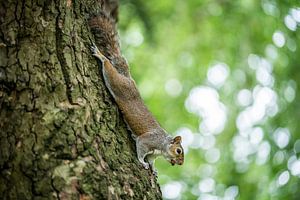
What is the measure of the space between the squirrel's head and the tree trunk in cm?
121

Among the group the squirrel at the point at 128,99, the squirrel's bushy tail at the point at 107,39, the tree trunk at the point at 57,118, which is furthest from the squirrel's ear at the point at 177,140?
the tree trunk at the point at 57,118

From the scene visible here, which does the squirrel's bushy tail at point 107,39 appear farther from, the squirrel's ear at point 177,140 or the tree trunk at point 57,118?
the squirrel's ear at point 177,140

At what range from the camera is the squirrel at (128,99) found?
278 cm

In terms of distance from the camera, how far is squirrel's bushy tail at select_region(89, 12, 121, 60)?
279 centimetres

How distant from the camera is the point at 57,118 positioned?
219 cm

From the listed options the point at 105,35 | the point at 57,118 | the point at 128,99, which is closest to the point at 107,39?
the point at 105,35

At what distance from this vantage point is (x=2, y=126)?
2.15m

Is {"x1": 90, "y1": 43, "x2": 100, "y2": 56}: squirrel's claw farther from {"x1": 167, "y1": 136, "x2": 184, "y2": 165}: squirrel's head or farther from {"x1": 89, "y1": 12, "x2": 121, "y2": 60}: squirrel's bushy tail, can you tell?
{"x1": 167, "y1": 136, "x2": 184, "y2": 165}: squirrel's head

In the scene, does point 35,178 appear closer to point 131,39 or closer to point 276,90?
point 276,90

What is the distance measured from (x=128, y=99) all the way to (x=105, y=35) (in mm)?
402

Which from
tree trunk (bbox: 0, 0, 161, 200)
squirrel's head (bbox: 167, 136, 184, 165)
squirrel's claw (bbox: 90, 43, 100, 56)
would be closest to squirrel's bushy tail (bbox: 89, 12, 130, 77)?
squirrel's claw (bbox: 90, 43, 100, 56)

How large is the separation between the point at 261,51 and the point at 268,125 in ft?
2.31

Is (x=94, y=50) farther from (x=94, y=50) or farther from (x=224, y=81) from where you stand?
(x=224, y=81)

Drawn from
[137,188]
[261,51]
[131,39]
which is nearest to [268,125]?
[261,51]
